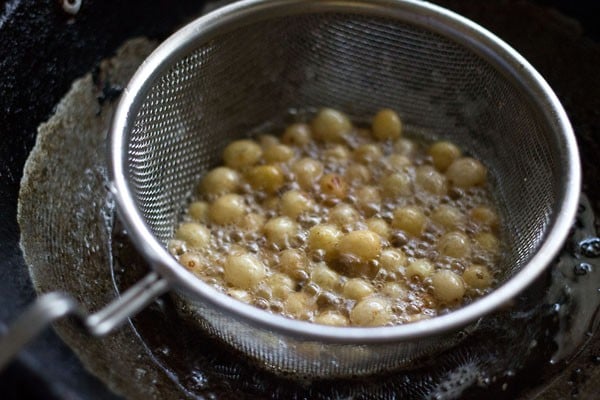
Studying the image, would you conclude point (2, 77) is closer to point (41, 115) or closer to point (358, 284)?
point (41, 115)

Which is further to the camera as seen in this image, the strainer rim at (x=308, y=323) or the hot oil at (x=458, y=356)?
the hot oil at (x=458, y=356)

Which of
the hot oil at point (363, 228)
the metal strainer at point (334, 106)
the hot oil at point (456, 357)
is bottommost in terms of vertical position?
the hot oil at point (456, 357)

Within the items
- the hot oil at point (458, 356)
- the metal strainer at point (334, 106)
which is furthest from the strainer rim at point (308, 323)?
the hot oil at point (458, 356)

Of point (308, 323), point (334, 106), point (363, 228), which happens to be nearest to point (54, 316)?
point (308, 323)

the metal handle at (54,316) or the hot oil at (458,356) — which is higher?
the metal handle at (54,316)

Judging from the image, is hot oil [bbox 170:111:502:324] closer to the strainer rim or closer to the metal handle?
the strainer rim

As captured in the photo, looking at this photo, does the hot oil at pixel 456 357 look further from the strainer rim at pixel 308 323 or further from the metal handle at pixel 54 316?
the metal handle at pixel 54 316

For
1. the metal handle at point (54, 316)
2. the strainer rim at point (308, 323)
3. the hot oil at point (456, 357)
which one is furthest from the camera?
the hot oil at point (456, 357)

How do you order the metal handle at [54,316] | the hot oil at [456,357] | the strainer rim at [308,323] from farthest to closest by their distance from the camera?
the hot oil at [456,357] < the strainer rim at [308,323] < the metal handle at [54,316]

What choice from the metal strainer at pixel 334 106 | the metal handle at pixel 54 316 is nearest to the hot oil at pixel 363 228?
the metal strainer at pixel 334 106
